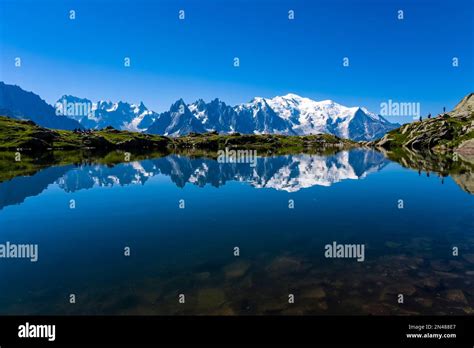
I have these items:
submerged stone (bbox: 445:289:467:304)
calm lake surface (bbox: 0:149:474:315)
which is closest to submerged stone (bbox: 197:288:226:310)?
calm lake surface (bbox: 0:149:474:315)

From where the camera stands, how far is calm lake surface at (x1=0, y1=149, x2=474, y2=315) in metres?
19.3

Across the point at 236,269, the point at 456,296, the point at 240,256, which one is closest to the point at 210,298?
the point at 236,269

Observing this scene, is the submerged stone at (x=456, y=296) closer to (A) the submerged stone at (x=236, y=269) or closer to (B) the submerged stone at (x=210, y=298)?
(A) the submerged stone at (x=236, y=269)

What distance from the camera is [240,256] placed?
26.8 meters

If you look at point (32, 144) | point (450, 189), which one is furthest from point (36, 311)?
point (32, 144)

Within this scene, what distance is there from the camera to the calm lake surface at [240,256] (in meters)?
19.3

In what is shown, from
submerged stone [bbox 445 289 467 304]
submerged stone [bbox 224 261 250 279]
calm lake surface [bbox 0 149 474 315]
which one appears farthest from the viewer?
submerged stone [bbox 224 261 250 279]

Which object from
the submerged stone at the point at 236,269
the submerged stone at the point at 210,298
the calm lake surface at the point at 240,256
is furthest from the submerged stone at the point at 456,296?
the submerged stone at the point at 210,298

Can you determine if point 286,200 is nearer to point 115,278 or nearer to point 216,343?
point 115,278

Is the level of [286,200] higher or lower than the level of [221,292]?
higher

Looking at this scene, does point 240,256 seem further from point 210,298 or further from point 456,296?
point 456,296

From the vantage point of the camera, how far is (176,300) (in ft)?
64.0

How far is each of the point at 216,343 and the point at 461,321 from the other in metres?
12.4

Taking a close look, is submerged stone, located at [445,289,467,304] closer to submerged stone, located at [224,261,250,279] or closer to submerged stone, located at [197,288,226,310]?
submerged stone, located at [224,261,250,279]
